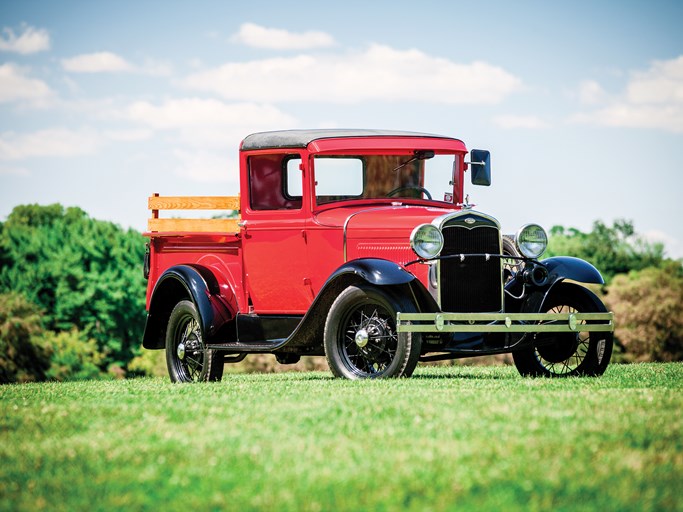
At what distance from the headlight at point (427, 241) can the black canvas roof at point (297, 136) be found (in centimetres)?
176

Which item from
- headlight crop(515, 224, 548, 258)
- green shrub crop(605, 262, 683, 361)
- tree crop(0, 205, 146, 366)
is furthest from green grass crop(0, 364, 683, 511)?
tree crop(0, 205, 146, 366)

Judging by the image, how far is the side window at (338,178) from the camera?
432 inches

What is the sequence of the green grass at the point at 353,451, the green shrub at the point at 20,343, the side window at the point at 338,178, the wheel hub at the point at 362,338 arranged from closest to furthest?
1. the green grass at the point at 353,451
2. the wheel hub at the point at 362,338
3. the side window at the point at 338,178
4. the green shrub at the point at 20,343

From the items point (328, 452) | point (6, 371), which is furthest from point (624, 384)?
point (6, 371)

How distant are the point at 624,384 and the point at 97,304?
42933 millimetres

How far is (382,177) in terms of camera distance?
11.2 metres

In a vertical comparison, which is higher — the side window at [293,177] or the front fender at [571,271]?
the side window at [293,177]

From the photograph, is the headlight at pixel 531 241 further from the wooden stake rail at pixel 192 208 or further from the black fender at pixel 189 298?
the black fender at pixel 189 298

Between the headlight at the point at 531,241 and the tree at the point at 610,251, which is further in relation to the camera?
the tree at the point at 610,251

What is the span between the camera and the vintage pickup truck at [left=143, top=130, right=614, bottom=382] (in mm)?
9797

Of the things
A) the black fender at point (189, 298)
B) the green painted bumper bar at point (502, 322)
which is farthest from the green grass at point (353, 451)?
the black fender at point (189, 298)

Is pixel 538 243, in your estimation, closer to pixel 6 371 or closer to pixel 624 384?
pixel 624 384

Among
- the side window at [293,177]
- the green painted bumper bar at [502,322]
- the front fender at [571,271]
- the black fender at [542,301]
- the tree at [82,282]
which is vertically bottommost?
the tree at [82,282]

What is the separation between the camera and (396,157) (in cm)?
1127
